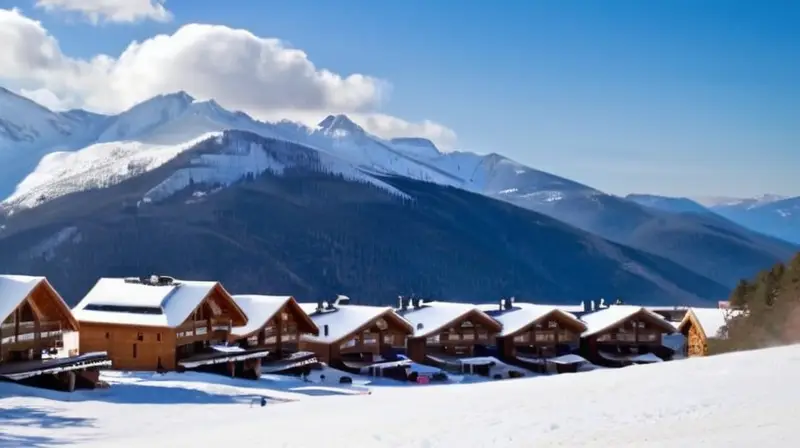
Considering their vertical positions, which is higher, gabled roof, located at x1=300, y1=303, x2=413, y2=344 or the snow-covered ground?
gabled roof, located at x1=300, y1=303, x2=413, y2=344

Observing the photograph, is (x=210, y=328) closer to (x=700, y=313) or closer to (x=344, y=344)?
(x=344, y=344)

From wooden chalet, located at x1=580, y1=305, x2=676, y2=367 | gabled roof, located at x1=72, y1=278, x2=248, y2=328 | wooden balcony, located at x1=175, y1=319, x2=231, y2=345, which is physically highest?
gabled roof, located at x1=72, y1=278, x2=248, y2=328

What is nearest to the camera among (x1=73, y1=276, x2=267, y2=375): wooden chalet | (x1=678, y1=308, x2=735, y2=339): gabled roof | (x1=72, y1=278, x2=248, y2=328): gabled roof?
(x1=73, y1=276, x2=267, y2=375): wooden chalet

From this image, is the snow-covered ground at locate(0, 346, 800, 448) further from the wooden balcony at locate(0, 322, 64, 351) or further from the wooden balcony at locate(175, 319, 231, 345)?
the wooden balcony at locate(175, 319, 231, 345)

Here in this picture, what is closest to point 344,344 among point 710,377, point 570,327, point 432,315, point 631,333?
point 432,315

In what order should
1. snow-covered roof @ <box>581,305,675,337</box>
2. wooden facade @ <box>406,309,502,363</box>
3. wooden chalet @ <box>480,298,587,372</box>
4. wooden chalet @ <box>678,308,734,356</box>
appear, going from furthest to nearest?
snow-covered roof @ <box>581,305,675,337</box> → wooden chalet @ <box>678,308,734,356</box> → wooden chalet @ <box>480,298,587,372</box> → wooden facade @ <box>406,309,502,363</box>

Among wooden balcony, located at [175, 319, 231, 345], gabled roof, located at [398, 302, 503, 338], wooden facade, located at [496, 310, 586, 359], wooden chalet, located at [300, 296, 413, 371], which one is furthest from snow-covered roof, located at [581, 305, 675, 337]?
wooden balcony, located at [175, 319, 231, 345]

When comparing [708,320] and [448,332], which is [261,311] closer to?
[448,332]

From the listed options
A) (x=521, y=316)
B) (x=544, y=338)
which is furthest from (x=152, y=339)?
(x=544, y=338)

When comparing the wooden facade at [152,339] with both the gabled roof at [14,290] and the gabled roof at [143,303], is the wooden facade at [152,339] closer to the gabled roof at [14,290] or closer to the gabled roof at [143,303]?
the gabled roof at [143,303]

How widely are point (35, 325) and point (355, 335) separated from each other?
30449 millimetres

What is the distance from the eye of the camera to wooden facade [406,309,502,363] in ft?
260

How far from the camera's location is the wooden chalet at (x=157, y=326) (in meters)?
54.3

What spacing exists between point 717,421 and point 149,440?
15.6 metres
